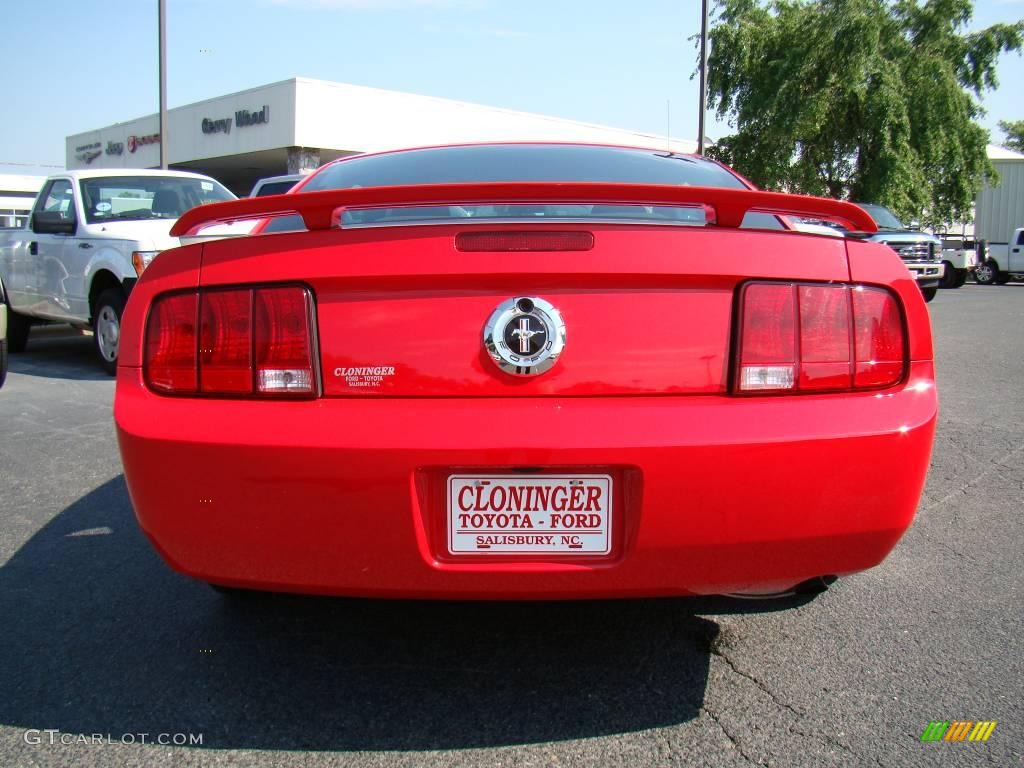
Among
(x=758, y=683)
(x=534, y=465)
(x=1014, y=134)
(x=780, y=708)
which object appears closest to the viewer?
(x=534, y=465)

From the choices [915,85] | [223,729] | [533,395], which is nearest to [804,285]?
[533,395]

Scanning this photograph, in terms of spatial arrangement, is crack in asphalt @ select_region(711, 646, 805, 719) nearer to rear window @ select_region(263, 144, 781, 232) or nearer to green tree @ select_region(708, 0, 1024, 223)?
rear window @ select_region(263, 144, 781, 232)

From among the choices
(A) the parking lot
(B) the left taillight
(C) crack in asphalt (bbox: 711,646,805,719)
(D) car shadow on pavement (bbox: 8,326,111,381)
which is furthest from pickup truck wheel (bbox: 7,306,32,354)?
(C) crack in asphalt (bbox: 711,646,805,719)

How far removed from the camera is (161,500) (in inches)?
80.1

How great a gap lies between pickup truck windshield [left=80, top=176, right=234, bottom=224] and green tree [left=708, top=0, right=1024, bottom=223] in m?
17.8

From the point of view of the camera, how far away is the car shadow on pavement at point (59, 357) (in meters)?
7.79

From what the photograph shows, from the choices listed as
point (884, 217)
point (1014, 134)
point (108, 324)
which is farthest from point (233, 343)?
point (1014, 134)

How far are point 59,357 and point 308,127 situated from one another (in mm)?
20464

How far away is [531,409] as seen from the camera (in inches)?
76.4

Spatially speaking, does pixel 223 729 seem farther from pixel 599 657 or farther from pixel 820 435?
pixel 820 435

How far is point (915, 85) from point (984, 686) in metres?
24.5

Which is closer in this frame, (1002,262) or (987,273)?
(1002,262)

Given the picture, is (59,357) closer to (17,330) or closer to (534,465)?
(17,330)

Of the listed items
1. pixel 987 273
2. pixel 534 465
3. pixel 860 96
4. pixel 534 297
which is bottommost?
pixel 534 465
